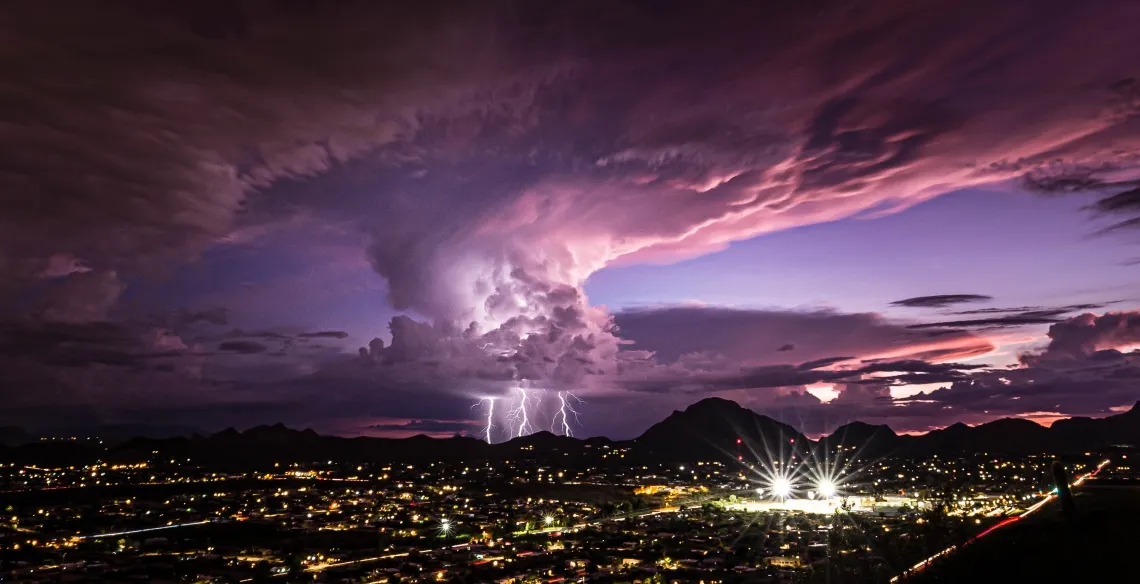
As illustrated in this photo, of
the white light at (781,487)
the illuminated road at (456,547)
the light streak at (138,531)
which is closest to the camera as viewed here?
the illuminated road at (456,547)

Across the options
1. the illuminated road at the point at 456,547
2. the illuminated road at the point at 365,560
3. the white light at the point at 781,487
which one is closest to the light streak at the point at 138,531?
the illuminated road at the point at 365,560

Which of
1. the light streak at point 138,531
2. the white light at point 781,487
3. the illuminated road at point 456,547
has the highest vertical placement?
the light streak at point 138,531

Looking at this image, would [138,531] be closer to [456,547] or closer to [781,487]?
[456,547]

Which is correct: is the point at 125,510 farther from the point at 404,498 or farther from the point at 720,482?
the point at 720,482

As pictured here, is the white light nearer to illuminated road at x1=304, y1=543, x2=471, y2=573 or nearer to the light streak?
illuminated road at x1=304, y1=543, x2=471, y2=573

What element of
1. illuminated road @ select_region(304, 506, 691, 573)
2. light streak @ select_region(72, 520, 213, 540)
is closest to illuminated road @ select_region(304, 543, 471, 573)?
illuminated road @ select_region(304, 506, 691, 573)

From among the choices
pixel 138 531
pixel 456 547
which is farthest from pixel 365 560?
pixel 138 531

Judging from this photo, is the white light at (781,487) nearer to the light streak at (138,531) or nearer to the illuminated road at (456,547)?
the illuminated road at (456,547)

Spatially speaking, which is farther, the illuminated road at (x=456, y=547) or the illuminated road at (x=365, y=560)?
the illuminated road at (x=456, y=547)

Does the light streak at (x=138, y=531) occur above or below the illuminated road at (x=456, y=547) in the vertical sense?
above

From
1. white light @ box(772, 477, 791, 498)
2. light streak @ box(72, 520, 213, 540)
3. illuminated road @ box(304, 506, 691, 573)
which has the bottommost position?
white light @ box(772, 477, 791, 498)
